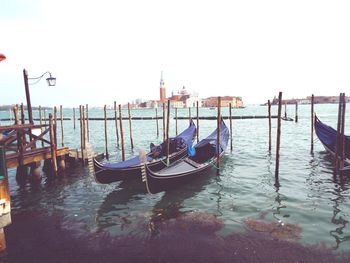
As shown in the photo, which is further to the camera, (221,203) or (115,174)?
(115,174)

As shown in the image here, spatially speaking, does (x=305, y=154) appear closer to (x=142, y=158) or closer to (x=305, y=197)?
(x=305, y=197)

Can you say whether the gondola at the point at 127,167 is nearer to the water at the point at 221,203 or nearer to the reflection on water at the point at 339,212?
the water at the point at 221,203

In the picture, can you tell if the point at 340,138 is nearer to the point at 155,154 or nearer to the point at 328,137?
the point at 328,137

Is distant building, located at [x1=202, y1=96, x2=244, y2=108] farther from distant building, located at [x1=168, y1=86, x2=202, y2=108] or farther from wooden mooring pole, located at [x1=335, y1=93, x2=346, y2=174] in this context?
wooden mooring pole, located at [x1=335, y1=93, x2=346, y2=174]

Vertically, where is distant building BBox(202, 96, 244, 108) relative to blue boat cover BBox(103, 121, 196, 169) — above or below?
above

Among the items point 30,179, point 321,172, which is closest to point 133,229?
point 30,179

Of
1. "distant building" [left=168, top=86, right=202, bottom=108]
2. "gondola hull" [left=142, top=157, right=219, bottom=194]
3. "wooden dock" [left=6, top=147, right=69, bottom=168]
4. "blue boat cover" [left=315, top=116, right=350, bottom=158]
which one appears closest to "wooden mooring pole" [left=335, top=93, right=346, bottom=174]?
"blue boat cover" [left=315, top=116, right=350, bottom=158]

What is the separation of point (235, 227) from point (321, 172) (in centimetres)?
632

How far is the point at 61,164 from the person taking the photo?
1122 cm

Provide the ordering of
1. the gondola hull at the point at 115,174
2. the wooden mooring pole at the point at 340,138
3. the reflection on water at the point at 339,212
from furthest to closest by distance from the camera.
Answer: the wooden mooring pole at the point at 340,138 < the gondola hull at the point at 115,174 < the reflection on water at the point at 339,212

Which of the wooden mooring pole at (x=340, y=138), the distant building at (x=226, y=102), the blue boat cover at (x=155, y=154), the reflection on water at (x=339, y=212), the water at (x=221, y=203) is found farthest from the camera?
the distant building at (x=226, y=102)

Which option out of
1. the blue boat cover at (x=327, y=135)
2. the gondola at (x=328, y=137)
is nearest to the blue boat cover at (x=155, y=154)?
the gondola at (x=328, y=137)

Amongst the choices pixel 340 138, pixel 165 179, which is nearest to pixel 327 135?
pixel 340 138

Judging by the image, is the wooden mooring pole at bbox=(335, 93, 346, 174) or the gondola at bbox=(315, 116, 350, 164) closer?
the wooden mooring pole at bbox=(335, 93, 346, 174)
